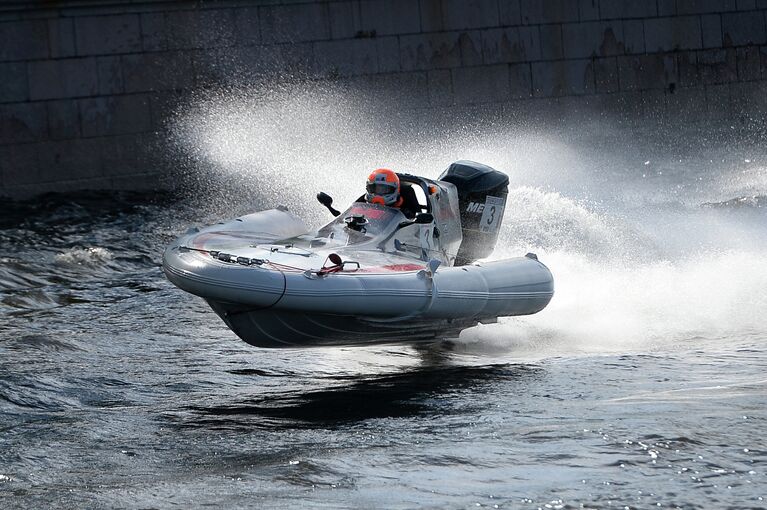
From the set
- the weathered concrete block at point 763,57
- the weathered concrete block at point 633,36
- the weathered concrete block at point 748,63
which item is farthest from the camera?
the weathered concrete block at point 763,57

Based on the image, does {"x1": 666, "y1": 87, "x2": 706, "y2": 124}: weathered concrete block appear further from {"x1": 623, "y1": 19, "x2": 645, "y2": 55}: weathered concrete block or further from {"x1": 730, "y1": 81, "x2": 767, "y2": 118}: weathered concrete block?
{"x1": 623, "y1": 19, "x2": 645, "y2": 55}: weathered concrete block

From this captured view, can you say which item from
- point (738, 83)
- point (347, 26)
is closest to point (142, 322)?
point (347, 26)

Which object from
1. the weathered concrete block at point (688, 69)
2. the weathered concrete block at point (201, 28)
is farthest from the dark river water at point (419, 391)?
the weathered concrete block at point (688, 69)

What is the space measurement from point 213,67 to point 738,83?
10965 millimetres

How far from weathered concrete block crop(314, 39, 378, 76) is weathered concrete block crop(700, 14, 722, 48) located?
23.5 feet

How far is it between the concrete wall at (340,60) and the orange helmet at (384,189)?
31.2ft

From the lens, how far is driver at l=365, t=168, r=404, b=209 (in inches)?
416

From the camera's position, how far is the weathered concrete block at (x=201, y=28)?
19531 mm

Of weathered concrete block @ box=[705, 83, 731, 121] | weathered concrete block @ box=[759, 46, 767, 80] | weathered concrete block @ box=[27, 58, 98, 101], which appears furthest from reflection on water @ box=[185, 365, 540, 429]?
weathered concrete block @ box=[759, 46, 767, 80]

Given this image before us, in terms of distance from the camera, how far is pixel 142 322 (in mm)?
11766

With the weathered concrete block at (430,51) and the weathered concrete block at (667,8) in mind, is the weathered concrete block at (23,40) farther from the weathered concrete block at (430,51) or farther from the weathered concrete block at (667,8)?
the weathered concrete block at (667,8)

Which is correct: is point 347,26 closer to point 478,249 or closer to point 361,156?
point 361,156

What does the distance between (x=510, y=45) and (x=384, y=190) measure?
11970mm

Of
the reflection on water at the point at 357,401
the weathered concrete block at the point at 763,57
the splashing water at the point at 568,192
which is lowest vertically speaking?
the reflection on water at the point at 357,401
